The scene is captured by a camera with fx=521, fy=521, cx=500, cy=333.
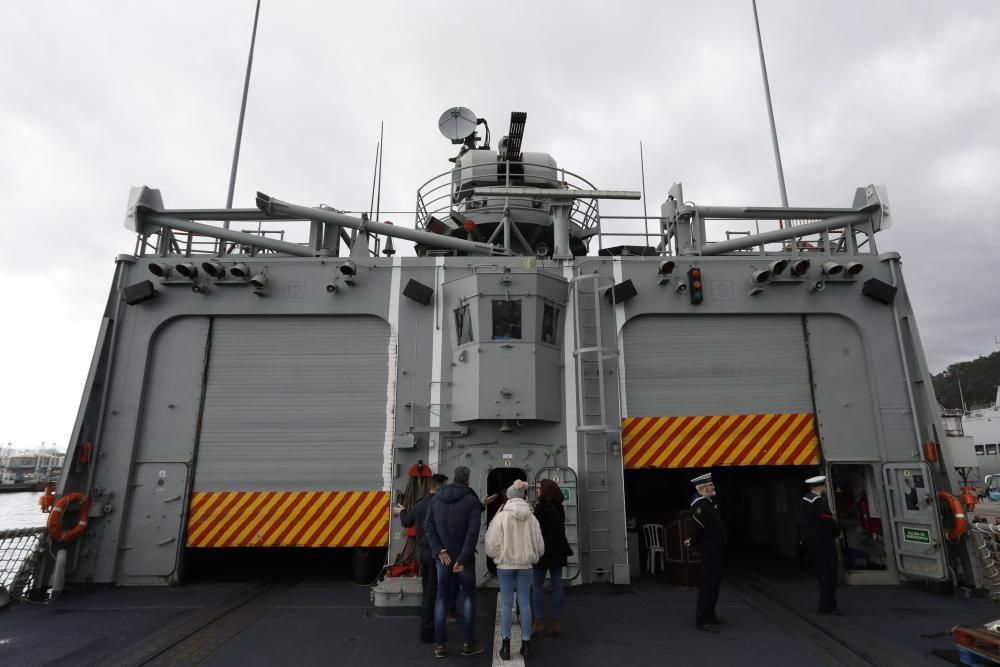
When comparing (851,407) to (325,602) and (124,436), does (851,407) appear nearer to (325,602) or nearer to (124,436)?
(325,602)

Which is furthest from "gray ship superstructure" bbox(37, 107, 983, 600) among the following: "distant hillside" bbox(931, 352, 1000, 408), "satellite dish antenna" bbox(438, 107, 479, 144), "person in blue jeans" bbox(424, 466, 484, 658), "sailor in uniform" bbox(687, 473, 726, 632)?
"distant hillside" bbox(931, 352, 1000, 408)

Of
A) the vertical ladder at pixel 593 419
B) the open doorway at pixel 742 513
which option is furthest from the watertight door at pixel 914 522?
the vertical ladder at pixel 593 419

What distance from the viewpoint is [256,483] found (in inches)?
360

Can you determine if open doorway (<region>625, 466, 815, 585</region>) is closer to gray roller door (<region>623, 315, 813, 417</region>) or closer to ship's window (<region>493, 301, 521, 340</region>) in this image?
gray roller door (<region>623, 315, 813, 417</region>)

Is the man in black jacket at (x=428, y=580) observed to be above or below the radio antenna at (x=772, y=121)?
below

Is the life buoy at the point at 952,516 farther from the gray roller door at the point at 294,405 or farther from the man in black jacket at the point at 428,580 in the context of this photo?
the gray roller door at the point at 294,405

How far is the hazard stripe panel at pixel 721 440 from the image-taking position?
9.32 metres

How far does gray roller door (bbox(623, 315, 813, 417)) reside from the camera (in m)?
9.65

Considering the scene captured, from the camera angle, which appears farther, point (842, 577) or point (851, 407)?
point (851, 407)

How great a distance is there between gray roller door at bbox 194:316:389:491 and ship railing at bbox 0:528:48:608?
2323mm

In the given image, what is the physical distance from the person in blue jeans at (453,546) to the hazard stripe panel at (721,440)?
4.44 m

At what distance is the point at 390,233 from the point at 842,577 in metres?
10.2

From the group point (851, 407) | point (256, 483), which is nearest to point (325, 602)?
point (256, 483)

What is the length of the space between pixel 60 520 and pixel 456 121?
1189cm
